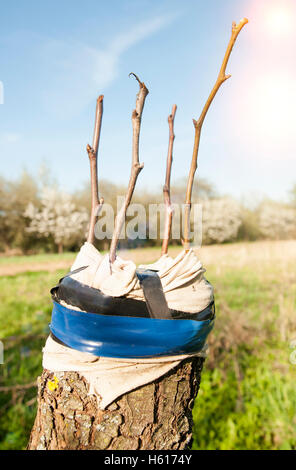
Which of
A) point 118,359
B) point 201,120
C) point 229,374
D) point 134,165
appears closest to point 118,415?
point 118,359

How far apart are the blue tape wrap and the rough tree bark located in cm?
7

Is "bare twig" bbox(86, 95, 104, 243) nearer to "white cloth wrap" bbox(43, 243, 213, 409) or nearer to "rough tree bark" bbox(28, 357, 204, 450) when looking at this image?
"white cloth wrap" bbox(43, 243, 213, 409)

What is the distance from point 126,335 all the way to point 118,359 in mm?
53

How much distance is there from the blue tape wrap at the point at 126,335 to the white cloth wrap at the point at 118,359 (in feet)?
0.05

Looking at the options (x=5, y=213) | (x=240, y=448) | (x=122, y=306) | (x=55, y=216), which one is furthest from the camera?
(x=5, y=213)

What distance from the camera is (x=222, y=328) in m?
3.27

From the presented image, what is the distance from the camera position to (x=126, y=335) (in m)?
0.65

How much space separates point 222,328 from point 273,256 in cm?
575

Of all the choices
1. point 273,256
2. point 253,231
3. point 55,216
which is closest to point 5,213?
point 55,216

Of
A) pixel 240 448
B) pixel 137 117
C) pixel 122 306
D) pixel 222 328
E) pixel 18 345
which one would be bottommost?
pixel 240 448

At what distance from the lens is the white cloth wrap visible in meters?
0.66

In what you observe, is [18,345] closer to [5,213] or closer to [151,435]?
[151,435]

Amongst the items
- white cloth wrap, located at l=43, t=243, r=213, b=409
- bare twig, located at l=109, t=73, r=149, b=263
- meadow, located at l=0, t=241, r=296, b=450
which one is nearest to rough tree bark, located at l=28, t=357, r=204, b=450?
white cloth wrap, located at l=43, t=243, r=213, b=409

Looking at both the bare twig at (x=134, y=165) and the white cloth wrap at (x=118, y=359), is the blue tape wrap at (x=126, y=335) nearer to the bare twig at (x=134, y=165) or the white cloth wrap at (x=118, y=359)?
the white cloth wrap at (x=118, y=359)
